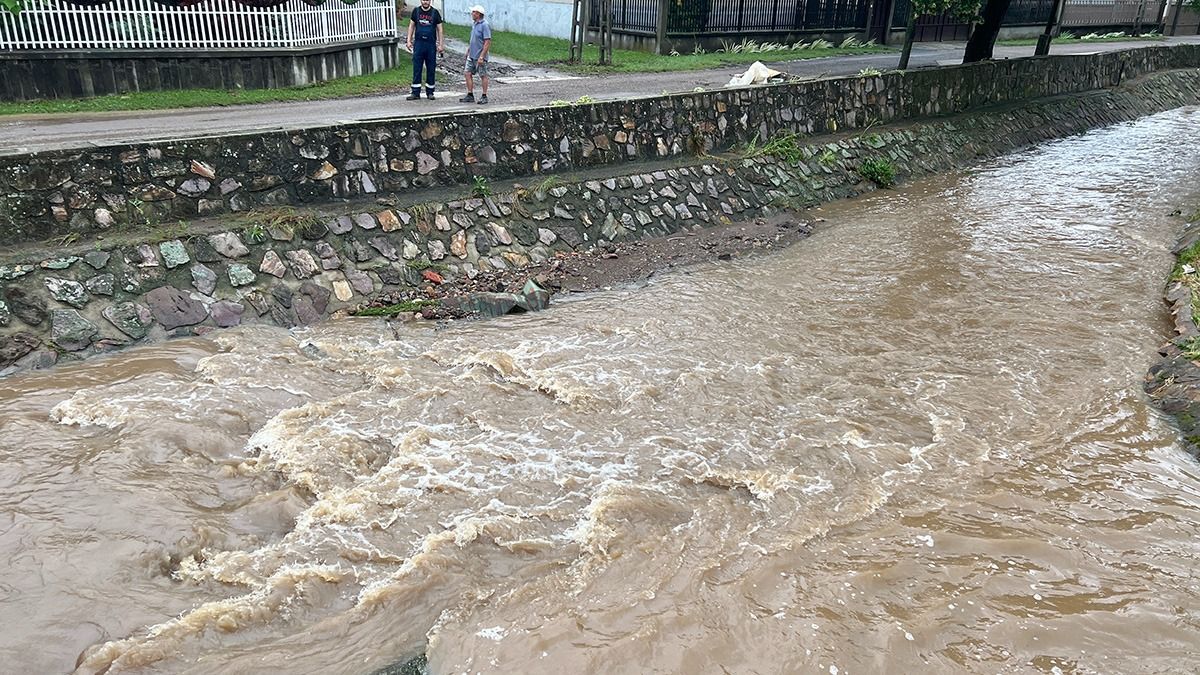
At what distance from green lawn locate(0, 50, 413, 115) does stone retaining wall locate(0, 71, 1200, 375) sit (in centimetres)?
636

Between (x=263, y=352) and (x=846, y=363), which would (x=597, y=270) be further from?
(x=263, y=352)

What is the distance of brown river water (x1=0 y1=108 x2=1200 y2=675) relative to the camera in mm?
4137

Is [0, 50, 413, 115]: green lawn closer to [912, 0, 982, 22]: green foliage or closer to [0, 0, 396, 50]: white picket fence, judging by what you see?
[0, 0, 396, 50]: white picket fence

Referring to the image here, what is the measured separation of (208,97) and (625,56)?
1106cm

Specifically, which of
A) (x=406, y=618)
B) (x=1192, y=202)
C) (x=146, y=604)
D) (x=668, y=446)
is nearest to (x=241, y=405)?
(x=146, y=604)

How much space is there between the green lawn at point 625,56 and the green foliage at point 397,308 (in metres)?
11.4

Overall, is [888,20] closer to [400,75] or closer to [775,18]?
[775,18]

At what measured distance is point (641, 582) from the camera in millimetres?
4570

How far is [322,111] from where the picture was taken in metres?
12.6

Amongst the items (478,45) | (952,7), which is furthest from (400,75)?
(952,7)

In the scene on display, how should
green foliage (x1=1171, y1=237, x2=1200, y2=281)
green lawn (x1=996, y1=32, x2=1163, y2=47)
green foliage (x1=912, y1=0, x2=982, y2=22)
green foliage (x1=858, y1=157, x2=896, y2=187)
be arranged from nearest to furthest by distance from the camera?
green foliage (x1=1171, y1=237, x2=1200, y2=281) < green foliage (x1=858, y1=157, x2=896, y2=187) < green foliage (x1=912, y1=0, x2=982, y2=22) < green lawn (x1=996, y1=32, x2=1163, y2=47)

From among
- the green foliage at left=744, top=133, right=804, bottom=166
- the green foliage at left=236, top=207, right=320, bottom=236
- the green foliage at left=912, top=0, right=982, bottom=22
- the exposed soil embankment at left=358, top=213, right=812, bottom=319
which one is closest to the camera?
the green foliage at left=236, top=207, right=320, bottom=236

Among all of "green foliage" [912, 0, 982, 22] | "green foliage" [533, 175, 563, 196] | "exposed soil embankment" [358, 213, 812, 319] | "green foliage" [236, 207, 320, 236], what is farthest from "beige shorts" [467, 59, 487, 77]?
"green foliage" [912, 0, 982, 22]

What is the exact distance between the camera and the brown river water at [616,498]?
4.14m
